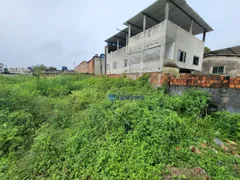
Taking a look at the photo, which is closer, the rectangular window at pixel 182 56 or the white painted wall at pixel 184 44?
the white painted wall at pixel 184 44

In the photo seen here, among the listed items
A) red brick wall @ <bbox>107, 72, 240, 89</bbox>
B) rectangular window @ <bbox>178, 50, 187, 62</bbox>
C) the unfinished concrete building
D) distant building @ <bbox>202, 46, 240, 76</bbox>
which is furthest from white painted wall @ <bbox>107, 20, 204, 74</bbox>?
red brick wall @ <bbox>107, 72, 240, 89</bbox>

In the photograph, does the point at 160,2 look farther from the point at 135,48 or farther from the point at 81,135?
the point at 81,135

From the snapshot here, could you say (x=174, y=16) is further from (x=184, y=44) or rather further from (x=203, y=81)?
(x=203, y=81)

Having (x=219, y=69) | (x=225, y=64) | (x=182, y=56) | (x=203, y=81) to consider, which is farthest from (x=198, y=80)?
(x=219, y=69)

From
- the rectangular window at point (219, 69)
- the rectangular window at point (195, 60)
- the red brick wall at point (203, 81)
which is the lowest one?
the red brick wall at point (203, 81)

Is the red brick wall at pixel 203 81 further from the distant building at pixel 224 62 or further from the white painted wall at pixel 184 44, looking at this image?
the distant building at pixel 224 62

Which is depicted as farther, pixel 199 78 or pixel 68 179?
pixel 199 78

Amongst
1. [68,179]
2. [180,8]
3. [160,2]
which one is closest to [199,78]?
[68,179]

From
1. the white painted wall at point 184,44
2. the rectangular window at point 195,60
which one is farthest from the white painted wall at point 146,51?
the rectangular window at point 195,60

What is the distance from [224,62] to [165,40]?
7657mm

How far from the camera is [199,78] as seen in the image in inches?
130

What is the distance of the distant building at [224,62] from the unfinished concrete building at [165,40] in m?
2.09

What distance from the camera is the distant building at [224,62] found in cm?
941

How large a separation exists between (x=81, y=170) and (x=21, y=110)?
286 centimetres
